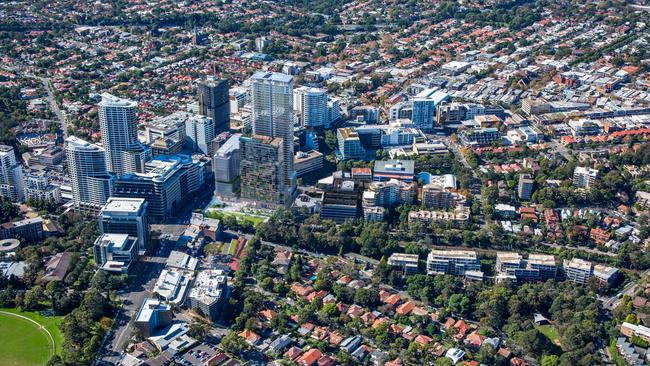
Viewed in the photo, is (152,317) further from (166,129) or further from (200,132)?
(200,132)

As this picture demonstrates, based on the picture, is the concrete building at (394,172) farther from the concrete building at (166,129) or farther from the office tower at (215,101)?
the concrete building at (166,129)

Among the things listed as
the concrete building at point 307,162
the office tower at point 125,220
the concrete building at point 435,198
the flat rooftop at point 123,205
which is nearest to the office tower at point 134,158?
the flat rooftop at point 123,205

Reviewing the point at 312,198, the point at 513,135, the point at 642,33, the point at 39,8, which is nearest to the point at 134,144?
the point at 312,198

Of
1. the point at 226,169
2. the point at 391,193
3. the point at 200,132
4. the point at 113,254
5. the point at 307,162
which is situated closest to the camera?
the point at 113,254

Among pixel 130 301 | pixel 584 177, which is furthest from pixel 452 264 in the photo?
pixel 130 301

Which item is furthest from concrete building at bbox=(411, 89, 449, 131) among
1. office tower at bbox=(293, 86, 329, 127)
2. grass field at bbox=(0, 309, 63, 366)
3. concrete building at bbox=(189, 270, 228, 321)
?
grass field at bbox=(0, 309, 63, 366)

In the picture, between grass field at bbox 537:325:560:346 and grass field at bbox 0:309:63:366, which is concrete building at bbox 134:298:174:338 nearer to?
grass field at bbox 0:309:63:366
